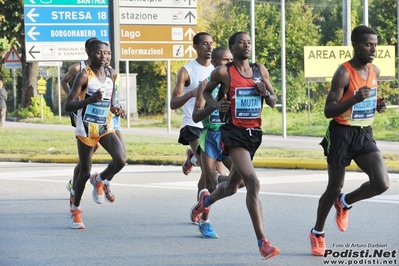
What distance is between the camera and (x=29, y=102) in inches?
1759

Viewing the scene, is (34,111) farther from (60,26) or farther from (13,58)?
(60,26)

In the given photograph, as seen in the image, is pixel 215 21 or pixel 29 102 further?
pixel 29 102

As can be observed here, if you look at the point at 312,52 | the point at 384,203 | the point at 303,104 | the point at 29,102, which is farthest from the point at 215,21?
the point at 384,203

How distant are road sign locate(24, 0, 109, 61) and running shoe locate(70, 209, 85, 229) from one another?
10.7 metres

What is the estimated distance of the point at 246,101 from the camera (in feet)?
25.9

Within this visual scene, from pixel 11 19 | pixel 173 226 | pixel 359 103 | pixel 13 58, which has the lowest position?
pixel 173 226

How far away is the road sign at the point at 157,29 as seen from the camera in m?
23.5

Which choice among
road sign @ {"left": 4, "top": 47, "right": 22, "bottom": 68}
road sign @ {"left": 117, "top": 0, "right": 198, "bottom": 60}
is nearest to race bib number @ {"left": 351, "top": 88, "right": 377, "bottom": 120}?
road sign @ {"left": 117, "top": 0, "right": 198, "bottom": 60}

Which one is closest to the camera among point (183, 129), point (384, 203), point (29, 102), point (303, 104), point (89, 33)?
point (183, 129)

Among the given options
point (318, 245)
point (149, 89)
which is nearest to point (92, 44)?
point (318, 245)

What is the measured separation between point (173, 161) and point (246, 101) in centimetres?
874

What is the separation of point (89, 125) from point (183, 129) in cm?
97

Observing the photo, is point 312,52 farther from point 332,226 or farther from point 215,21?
point 215,21

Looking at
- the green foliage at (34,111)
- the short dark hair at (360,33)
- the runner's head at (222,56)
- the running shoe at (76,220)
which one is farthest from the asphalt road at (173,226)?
the green foliage at (34,111)
